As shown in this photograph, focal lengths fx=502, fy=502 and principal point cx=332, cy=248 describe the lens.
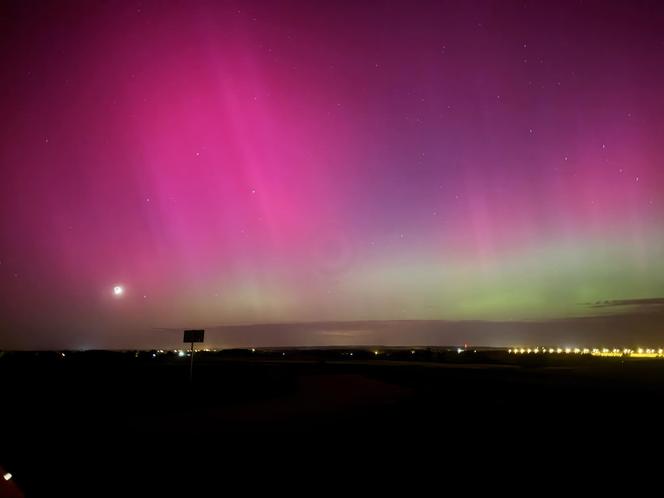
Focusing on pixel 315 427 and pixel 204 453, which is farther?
pixel 315 427

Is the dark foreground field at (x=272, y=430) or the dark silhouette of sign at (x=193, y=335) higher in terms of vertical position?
the dark silhouette of sign at (x=193, y=335)

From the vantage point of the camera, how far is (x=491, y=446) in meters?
10.9

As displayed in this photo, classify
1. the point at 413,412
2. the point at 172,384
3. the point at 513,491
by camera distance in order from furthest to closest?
the point at 172,384 < the point at 413,412 < the point at 513,491

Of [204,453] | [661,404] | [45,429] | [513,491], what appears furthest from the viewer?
[661,404]

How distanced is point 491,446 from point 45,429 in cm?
1108

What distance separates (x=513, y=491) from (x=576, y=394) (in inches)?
680

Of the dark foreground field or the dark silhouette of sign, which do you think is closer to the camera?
the dark foreground field

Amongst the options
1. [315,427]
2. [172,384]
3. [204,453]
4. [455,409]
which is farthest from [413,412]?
[172,384]

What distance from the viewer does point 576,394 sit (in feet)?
73.8

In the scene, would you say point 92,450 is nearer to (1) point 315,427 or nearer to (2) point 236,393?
(1) point 315,427

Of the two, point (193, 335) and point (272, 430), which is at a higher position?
point (193, 335)

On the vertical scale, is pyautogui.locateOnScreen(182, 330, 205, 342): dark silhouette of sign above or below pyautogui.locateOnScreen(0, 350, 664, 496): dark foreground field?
above

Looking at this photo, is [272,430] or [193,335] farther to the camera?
[193,335]

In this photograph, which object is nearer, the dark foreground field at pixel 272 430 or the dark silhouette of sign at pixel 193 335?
the dark foreground field at pixel 272 430
